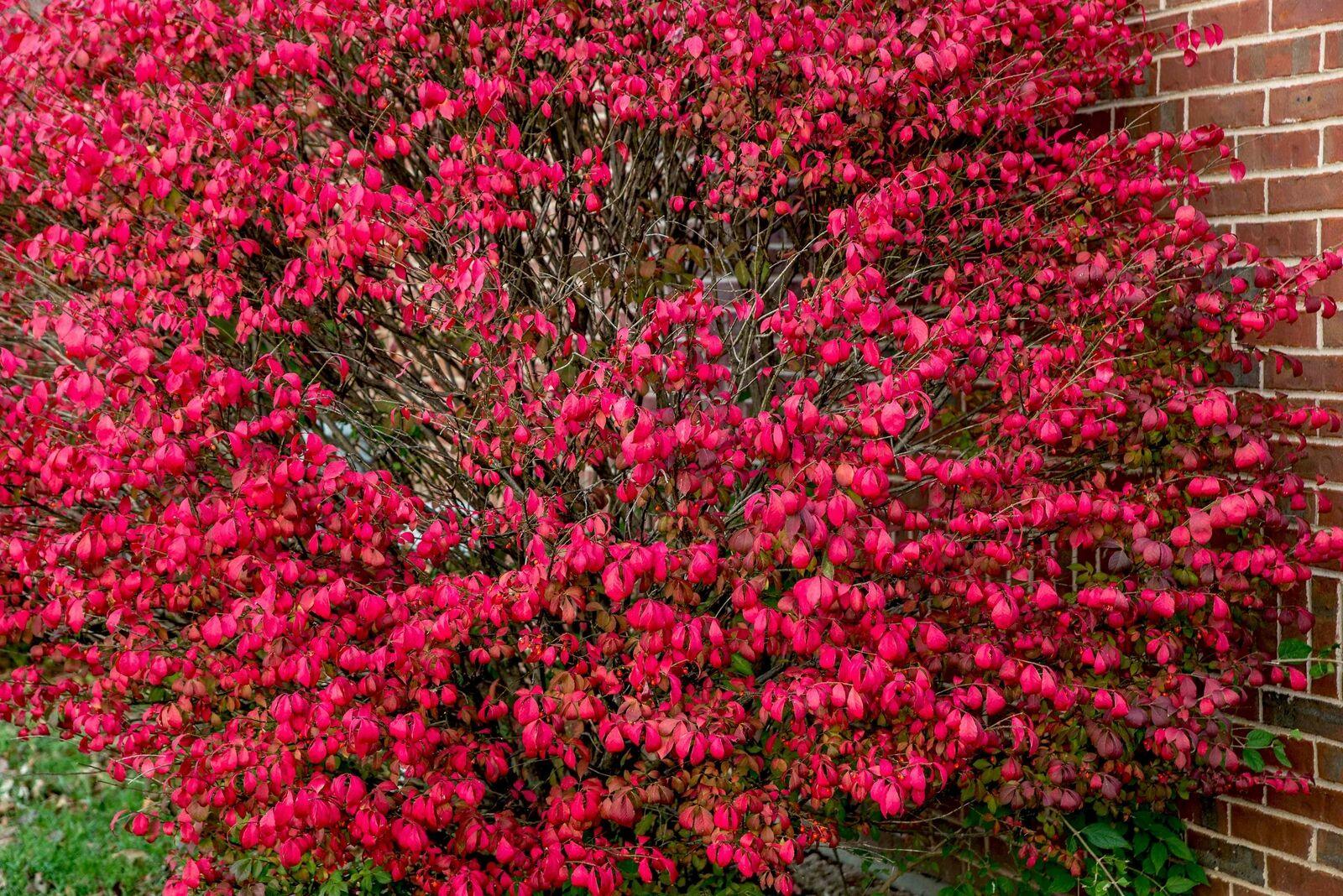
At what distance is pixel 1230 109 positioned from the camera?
3.16m

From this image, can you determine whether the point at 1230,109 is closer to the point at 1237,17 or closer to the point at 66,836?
the point at 1237,17

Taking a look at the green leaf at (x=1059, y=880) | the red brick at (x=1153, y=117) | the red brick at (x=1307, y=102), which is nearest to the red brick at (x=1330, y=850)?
the green leaf at (x=1059, y=880)

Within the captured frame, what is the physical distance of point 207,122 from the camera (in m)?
2.93

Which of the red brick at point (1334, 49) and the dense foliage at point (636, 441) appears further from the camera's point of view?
the red brick at point (1334, 49)

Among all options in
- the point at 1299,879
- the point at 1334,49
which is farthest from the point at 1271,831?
the point at 1334,49

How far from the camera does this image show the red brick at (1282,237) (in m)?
2.99

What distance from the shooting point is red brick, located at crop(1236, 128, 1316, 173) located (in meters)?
2.97

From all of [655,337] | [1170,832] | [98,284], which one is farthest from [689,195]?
[1170,832]

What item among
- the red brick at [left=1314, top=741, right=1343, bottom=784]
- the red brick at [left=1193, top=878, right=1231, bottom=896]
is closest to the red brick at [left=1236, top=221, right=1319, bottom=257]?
the red brick at [left=1314, top=741, right=1343, bottom=784]

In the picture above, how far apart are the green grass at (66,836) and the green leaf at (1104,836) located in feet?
9.84

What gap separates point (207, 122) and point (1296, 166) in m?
2.95

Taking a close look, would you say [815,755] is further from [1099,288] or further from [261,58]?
[261,58]

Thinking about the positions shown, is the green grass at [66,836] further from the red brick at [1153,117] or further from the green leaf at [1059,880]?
the red brick at [1153,117]

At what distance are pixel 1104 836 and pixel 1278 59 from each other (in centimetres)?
224
